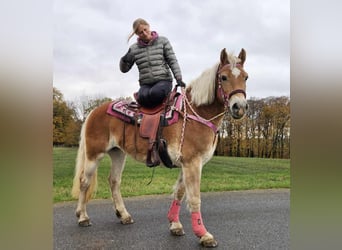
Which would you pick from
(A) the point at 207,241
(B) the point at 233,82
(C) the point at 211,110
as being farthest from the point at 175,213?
(B) the point at 233,82

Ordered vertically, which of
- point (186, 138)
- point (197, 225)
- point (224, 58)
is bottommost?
point (197, 225)

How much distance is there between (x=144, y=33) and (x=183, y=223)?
174cm

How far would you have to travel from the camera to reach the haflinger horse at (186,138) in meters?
2.29

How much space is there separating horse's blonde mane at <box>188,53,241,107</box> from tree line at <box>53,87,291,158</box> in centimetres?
65

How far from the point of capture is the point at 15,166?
0.98m

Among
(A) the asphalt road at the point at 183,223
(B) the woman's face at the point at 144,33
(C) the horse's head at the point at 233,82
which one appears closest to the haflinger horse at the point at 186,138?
(C) the horse's head at the point at 233,82

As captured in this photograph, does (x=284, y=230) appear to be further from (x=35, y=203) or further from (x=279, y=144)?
(x=35, y=203)

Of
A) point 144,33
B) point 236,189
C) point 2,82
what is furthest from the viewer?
point 236,189

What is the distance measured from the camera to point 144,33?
7.97ft

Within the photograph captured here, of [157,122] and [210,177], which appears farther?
[210,177]

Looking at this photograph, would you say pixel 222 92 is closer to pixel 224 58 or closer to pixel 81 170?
pixel 224 58

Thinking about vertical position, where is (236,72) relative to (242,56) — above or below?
below

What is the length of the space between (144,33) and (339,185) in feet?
5.98

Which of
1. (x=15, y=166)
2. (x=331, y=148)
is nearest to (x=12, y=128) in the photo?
(x=15, y=166)
